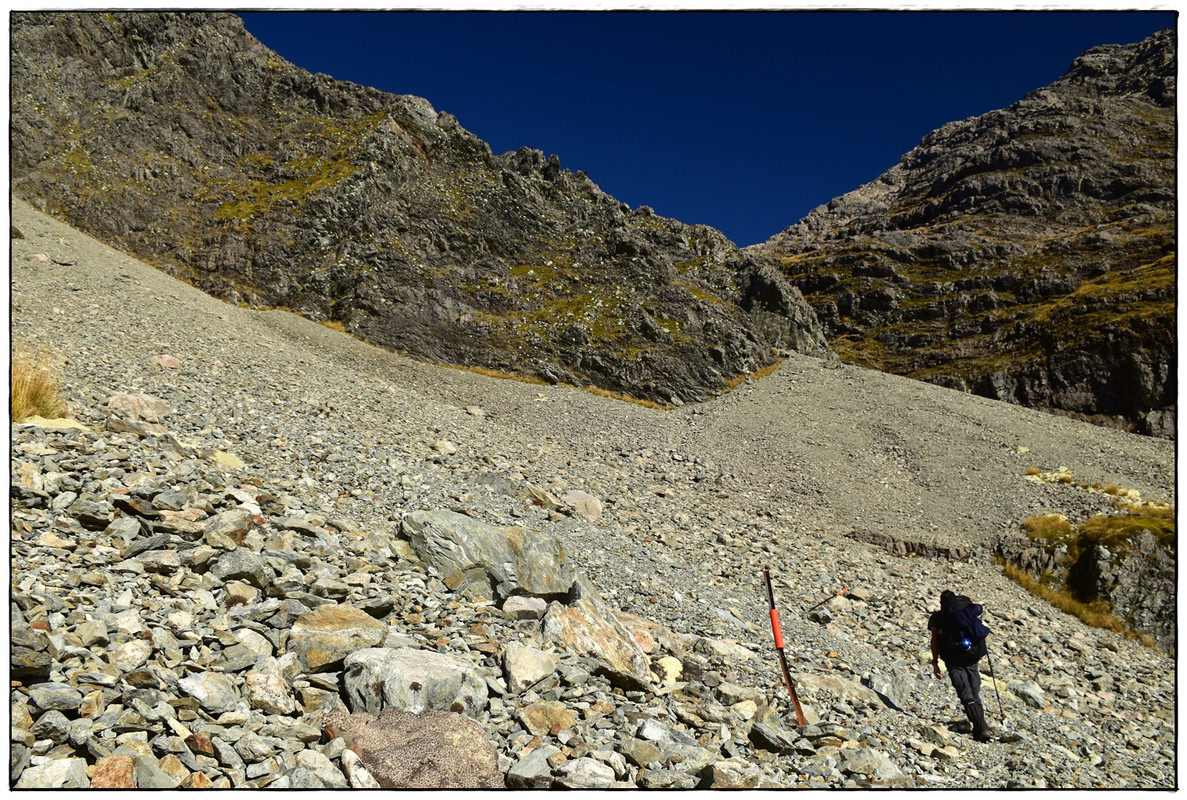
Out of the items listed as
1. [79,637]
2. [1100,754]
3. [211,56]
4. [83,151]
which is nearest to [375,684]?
[79,637]

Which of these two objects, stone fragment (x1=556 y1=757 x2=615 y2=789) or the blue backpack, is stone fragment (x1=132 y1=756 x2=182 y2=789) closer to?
stone fragment (x1=556 y1=757 x2=615 y2=789)

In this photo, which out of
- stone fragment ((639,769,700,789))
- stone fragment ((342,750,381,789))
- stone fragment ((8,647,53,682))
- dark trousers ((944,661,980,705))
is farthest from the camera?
dark trousers ((944,661,980,705))

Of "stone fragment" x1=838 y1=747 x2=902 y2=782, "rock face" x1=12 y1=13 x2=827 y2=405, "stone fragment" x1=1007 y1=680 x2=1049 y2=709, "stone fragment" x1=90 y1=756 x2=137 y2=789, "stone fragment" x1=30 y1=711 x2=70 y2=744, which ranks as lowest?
"stone fragment" x1=1007 y1=680 x2=1049 y2=709

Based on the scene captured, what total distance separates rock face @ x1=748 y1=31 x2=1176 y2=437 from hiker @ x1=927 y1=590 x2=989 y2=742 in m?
49.3

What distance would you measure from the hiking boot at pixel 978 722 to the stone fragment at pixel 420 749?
7721 millimetres

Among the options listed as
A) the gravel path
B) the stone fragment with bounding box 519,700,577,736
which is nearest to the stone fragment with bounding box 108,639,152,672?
the stone fragment with bounding box 519,700,577,736

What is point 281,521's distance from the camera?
7.87 m

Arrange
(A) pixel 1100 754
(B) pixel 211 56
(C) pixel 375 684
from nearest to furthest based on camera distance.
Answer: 1. (C) pixel 375 684
2. (A) pixel 1100 754
3. (B) pixel 211 56

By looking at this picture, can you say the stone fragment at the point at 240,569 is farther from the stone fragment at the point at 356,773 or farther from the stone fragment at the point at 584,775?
the stone fragment at the point at 584,775

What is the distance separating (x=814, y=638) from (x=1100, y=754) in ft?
14.8

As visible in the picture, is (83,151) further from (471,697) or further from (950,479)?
(950,479)

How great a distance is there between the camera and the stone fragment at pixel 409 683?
16.0 feet

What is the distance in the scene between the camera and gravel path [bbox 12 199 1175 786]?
10070 mm

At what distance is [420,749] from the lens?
4297 millimetres
